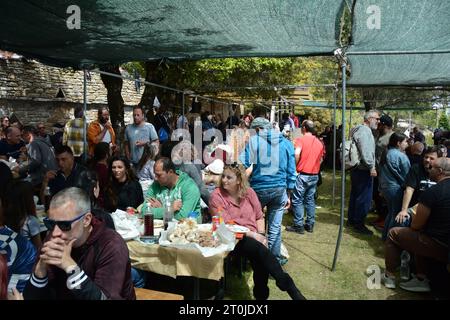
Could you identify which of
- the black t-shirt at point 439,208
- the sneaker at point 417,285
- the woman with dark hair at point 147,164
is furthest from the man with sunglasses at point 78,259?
the woman with dark hair at point 147,164

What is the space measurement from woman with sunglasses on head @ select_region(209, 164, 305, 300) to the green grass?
0.52 m

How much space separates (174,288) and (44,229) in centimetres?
148

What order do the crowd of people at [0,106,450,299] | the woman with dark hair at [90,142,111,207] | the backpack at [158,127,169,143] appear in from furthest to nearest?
the backpack at [158,127,169,143]
the woman with dark hair at [90,142,111,207]
the crowd of people at [0,106,450,299]

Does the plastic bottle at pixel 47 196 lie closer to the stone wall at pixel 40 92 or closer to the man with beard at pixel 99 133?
the man with beard at pixel 99 133

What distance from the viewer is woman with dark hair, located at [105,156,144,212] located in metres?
4.34

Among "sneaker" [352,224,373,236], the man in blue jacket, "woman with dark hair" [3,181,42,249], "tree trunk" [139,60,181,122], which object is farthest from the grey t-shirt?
"sneaker" [352,224,373,236]

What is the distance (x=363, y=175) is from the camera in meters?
6.10

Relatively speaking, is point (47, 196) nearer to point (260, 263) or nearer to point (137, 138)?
point (137, 138)

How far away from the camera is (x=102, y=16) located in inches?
146

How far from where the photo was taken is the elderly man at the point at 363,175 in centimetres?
586

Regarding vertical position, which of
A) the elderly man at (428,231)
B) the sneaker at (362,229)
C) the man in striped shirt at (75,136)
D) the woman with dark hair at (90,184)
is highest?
the man in striped shirt at (75,136)

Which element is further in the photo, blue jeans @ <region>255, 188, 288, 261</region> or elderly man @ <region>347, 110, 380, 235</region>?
elderly man @ <region>347, 110, 380, 235</region>

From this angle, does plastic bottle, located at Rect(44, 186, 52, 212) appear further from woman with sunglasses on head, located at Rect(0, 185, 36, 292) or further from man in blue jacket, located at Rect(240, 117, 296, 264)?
Result: man in blue jacket, located at Rect(240, 117, 296, 264)

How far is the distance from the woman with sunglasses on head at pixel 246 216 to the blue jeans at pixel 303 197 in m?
2.13
